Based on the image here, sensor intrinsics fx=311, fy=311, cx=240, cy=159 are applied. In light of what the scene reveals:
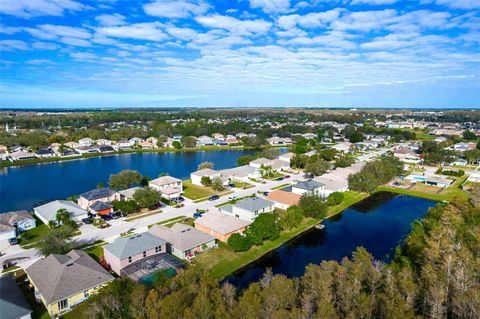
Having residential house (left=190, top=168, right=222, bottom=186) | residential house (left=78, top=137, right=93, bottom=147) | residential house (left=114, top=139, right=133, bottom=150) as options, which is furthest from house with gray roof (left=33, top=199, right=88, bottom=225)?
residential house (left=78, top=137, right=93, bottom=147)

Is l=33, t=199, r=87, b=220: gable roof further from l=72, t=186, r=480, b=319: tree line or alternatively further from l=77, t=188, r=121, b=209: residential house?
l=72, t=186, r=480, b=319: tree line

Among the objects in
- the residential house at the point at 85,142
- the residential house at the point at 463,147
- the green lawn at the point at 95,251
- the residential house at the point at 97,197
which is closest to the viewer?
the green lawn at the point at 95,251

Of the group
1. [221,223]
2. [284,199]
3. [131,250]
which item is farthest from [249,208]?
[131,250]

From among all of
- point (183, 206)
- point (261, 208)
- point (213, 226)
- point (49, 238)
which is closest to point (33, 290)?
point (49, 238)

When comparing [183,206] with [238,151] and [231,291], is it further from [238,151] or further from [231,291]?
[238,151]

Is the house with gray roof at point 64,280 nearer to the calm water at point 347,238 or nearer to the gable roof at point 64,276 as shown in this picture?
the gable roof at point 64,276

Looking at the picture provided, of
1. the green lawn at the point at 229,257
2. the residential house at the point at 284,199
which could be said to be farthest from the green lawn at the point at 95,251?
the residential house at the point at 284,199
